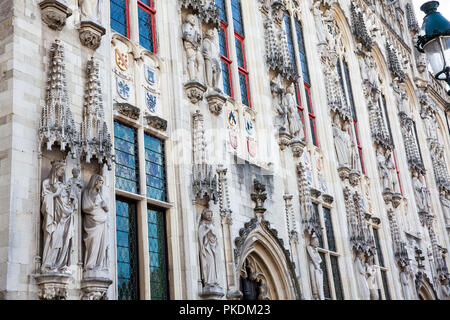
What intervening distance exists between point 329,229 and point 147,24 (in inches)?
383

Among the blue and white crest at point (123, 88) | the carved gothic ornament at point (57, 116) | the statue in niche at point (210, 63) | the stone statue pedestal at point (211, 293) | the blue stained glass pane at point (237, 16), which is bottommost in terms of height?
the stone statue pedestal at point (211, 293)

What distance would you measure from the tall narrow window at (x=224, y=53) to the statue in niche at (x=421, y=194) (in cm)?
1583

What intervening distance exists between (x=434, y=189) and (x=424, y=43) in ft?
78.4

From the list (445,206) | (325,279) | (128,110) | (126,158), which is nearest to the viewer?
(126,158)

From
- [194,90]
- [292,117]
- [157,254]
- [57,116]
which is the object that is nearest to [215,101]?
[194,90]

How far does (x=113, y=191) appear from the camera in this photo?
39.1 feet

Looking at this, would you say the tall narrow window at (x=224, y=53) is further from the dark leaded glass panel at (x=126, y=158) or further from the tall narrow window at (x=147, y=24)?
the dark leaded glass panel at (x=126, y=158)

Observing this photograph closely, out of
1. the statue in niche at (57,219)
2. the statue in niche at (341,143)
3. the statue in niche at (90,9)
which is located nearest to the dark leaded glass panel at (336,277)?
the statue in niche at (341,143)

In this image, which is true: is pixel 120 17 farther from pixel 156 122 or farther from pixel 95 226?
pixel 95 226

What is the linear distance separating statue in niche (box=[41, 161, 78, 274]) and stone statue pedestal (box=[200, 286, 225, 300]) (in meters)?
3.95

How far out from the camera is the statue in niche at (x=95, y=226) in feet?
35.1

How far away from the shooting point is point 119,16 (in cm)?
1434
